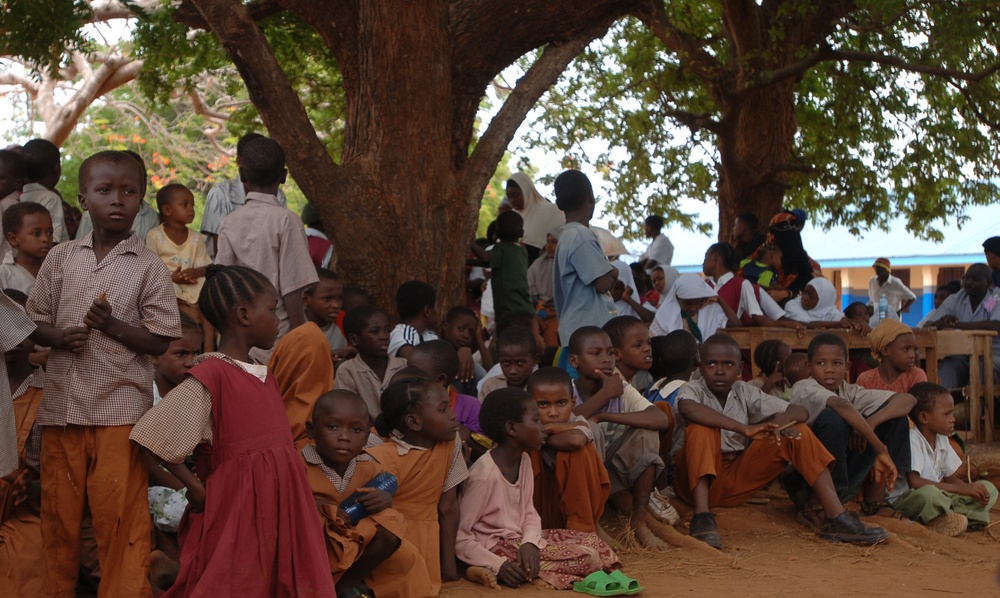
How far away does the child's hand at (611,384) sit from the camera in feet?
19.1

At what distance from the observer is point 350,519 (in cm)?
428

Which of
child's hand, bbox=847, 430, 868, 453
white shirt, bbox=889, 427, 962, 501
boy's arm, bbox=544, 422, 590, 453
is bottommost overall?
white shirt, bbox=889, 427, 962, 501

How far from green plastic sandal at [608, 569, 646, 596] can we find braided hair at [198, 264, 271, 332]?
2041 millimetres

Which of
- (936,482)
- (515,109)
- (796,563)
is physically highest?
(515,109)

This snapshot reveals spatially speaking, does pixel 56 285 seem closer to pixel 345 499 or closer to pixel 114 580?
pixel 114 580

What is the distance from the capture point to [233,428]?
3.74 meters

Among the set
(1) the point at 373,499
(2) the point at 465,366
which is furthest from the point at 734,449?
(1) the point at 373,499

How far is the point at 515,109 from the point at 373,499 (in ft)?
12.7

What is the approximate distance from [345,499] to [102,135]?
559 inches

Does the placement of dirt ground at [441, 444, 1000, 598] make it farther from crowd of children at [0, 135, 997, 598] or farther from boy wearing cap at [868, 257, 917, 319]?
boy wearing cap at [868, 257, 917, 319]

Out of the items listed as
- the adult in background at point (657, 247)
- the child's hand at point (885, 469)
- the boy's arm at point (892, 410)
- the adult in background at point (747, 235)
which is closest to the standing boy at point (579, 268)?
the boy's arm at point (892, 410)

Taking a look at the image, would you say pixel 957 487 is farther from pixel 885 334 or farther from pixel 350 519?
pixel 350 519

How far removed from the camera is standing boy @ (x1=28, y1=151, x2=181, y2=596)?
12.7ft

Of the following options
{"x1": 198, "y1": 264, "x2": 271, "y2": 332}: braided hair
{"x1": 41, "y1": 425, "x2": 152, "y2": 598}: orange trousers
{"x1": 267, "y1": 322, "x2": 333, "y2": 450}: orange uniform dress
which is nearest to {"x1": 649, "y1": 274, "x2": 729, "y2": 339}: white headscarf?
{"x1": 267, "y1": 322, "x2": 333, "y2": 450}: orange uniform dress
